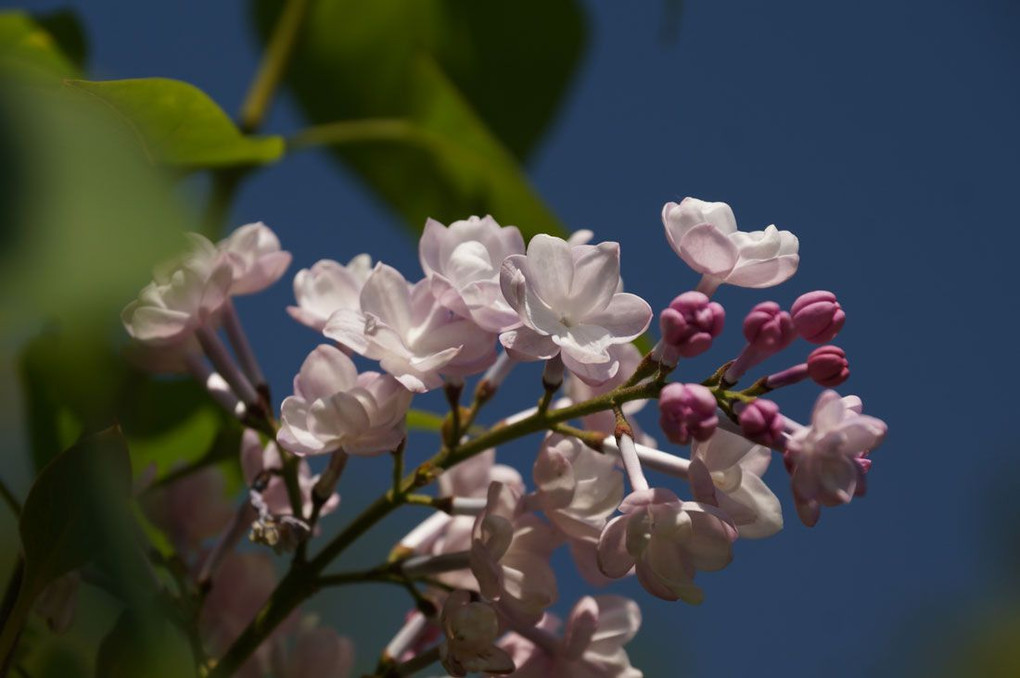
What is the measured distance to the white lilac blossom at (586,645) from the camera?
2.59ft

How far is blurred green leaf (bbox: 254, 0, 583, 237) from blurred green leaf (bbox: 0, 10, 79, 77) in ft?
0.99

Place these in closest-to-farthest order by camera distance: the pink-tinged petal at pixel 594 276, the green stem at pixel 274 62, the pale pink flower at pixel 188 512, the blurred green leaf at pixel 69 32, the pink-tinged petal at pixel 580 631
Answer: the pink-tinged petal at pixel 594 276
the pink-tinged petal at pixel 580 631
the pale pink flower at pixel 188 512
the blurred green leaf at pixel 69 32
the green stem at pixel 274 62

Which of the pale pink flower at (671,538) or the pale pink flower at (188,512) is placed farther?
the pale pink flower at (188,512)

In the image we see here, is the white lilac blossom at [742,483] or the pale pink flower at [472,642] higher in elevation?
the white lilac blossom at [742,483]

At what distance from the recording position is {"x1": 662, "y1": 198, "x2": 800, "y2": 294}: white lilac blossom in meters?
0.70

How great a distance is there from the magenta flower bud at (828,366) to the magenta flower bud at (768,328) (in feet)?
0.06

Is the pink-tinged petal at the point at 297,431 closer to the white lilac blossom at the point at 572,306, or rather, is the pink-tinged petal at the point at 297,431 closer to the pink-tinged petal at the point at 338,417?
the pink-tinged petal at the point at 338,417

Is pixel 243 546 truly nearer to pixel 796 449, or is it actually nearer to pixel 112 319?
pixel 796 449

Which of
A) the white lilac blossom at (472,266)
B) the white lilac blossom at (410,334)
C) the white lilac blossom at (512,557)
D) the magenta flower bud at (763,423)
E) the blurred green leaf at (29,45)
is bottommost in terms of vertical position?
the blurred green leaf at (29,45)

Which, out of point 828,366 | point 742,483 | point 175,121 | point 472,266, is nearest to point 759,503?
point 742,483

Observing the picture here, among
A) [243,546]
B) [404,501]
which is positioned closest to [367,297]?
[404,501]

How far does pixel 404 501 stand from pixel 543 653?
0.15 meters

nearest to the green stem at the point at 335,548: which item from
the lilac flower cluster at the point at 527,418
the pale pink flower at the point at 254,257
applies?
the lilac flower cluster at the point at 527,418

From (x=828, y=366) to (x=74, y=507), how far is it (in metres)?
0.42
